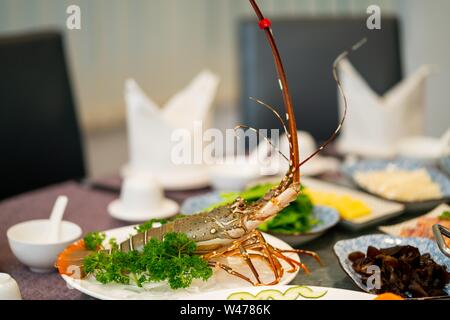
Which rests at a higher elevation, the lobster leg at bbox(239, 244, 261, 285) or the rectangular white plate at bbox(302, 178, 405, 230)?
the lobster leg at bbox(239, 244, 261, 285)

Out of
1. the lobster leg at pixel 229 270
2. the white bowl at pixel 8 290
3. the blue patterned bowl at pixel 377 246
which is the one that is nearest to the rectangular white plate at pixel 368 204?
the blue patterned bowl at pixel 377 246

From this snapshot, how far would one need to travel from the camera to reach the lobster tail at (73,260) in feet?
3.48

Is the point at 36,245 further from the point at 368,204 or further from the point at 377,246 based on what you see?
the point at 368,204

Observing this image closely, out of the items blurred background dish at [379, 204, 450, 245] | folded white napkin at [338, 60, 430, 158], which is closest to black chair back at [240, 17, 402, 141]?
folded white napkin at [338, 60, 430, 158]

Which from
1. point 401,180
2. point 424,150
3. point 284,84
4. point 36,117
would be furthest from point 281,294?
point 36,117

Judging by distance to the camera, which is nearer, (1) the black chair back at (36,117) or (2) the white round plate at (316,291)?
(2) the white round plate at (316,291)

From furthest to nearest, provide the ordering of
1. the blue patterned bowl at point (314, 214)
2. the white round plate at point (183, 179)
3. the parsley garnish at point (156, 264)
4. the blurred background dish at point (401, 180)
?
1. the white round plate at point (183, 179)
2. the blurred background dish at point (401, 180)
3. the blue patterned bowl at point (314, 214)
4. the parsley garnish at point (156, 264)

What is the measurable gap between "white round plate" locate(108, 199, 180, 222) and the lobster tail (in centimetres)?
29

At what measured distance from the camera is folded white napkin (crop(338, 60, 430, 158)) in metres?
1.99

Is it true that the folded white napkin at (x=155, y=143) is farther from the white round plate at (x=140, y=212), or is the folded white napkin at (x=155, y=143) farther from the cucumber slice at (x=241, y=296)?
the cucumber slice at (x=241, y=296)

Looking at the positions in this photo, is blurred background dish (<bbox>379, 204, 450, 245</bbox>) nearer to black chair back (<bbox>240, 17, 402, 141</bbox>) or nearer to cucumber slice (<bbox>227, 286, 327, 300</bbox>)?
cucumber slice (<bbox>227, 286, 327, 300</bbox>)

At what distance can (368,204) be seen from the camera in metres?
1.52

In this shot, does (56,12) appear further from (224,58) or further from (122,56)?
(224,58)

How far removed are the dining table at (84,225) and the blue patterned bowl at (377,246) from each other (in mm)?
33
